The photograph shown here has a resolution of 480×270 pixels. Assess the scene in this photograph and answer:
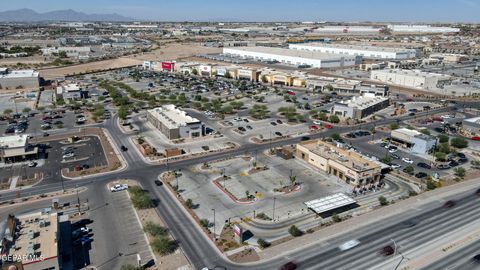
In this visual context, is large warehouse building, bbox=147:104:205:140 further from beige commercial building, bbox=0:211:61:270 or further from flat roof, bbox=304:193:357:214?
beige commercial building, bbox=0:211:61:270

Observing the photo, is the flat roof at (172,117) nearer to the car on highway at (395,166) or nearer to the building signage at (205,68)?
the car on highway at (395,166)

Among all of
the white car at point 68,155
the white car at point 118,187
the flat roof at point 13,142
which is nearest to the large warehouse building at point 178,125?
the white car at point 68,155

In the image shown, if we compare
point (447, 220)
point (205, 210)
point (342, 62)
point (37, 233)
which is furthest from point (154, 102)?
point (342, 62)

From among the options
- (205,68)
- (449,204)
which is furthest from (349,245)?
(205,68)

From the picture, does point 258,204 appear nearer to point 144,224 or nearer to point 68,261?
point 144,224

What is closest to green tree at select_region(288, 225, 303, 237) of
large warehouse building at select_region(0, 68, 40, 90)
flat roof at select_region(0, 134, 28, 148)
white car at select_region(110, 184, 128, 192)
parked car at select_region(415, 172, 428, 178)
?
white car at select_region(110, 184, 128, 192)

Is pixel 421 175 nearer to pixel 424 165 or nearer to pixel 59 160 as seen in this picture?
pixel 424 165
